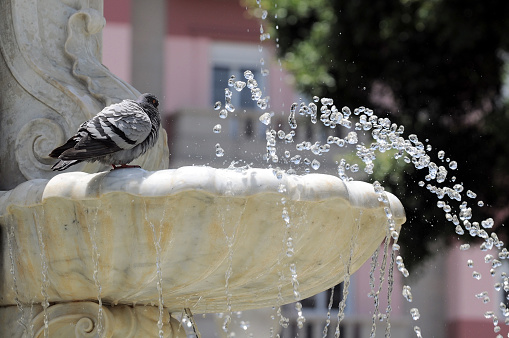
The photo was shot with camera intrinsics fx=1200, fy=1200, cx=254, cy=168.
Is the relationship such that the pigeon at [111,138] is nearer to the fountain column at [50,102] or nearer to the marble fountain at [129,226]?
the marble fountain at [129,226]

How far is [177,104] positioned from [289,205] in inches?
529

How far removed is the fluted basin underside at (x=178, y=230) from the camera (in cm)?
397

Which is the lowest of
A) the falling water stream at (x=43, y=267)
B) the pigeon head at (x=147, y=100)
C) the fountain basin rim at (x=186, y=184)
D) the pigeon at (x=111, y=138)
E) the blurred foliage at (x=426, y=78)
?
the falling water stream at (x=43, y=267)

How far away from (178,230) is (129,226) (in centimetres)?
17

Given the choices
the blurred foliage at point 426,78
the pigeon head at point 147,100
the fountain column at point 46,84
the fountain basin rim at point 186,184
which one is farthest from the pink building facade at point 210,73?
the fountain basin rim at point 186,184

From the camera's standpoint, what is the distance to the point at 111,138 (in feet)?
13.7

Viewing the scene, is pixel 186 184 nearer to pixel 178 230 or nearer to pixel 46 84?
pixel 178 230

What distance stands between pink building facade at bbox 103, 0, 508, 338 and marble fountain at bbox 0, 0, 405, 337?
11.3 metres

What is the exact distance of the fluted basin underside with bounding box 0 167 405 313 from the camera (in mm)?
3973

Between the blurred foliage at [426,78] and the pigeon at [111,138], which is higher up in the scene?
the blurred foliage at [426,78]

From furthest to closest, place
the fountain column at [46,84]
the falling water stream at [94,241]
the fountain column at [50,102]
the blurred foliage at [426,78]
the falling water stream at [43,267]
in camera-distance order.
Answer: the blurred foliage at [426,78] → the fountain column at [46,84] → the fountain column at [50,102] → the falling water stream at [43,267] → the falling water stream at [94,241]

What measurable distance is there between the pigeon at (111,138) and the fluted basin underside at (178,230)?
12 cm

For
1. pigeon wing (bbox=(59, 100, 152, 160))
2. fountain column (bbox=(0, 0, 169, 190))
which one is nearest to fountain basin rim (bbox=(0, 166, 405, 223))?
pigeon wing (bbox=(59, 100, 152, 160))

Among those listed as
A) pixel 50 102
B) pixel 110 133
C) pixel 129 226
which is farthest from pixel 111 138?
pixel 50 102
